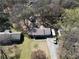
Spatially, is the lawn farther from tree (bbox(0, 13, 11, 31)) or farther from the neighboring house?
tree (bbox(0, 13, 11, 31))

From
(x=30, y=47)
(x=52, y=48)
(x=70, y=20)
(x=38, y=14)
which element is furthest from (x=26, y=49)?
(x=38, y=14)

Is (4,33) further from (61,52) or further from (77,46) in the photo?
(77,46)

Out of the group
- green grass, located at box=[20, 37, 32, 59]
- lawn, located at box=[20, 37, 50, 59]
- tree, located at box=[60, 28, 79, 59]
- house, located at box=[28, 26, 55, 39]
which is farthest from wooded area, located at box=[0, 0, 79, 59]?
tree, located at box=[60, 28, 79, 59]

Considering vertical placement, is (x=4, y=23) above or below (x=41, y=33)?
above

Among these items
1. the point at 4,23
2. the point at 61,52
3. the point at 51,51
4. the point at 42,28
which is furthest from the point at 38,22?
the point at 61,52

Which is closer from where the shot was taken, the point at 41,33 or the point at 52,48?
the point at 52,48

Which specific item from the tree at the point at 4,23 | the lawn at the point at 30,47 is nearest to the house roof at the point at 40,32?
the lawn at the point at 30,47

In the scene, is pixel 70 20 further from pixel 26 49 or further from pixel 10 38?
pixel 10 38

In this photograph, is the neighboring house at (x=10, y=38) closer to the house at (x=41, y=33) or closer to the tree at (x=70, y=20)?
the house at (x=41, y=33)
